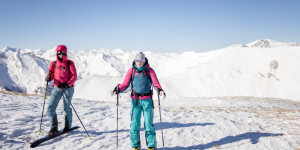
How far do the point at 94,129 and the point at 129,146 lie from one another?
271cm

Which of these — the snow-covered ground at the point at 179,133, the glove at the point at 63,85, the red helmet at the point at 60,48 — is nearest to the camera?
the snow-covered ground at the point at 179,133

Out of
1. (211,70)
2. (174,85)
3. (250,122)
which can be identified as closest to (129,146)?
(250,122)

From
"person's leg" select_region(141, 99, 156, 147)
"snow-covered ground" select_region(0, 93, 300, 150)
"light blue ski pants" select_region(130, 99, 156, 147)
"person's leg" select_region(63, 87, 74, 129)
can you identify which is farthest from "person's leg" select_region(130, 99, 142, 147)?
"person's leg" select_region(63, 87, 74, 129)

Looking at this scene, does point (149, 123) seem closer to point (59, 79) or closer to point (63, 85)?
point (63, 85)

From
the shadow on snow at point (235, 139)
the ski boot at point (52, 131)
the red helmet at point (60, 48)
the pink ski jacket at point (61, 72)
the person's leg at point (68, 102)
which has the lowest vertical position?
the shadow on snow at point (235, 139)

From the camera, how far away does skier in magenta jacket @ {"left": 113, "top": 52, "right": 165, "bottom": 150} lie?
233 inches

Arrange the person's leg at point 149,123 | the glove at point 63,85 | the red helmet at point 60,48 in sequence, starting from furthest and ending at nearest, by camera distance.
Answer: the red helmet at point 60,48
the glove at point 63,85
the person's leg at point 149,123

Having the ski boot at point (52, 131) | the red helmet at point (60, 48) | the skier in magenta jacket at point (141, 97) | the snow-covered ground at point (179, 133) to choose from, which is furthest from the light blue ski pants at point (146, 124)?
the red helmet at point (60, 48)

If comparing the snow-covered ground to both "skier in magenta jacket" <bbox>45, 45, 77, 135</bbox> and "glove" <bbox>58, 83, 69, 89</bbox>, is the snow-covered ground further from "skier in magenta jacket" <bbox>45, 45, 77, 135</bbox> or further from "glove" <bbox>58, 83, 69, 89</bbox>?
"glove" <bbox>58, 83, 69, 89</bbox>

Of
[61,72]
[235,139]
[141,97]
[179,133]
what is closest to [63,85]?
[61,72]

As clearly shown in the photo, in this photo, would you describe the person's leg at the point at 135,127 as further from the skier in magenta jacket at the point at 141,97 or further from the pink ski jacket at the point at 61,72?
the pink ski jacket at the point at 61,72

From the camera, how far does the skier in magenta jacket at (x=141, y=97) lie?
5.92 meters

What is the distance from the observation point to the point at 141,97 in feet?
19.6

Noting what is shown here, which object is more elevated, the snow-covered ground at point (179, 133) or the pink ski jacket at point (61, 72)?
the pink ski jacket at point (61, 72)
